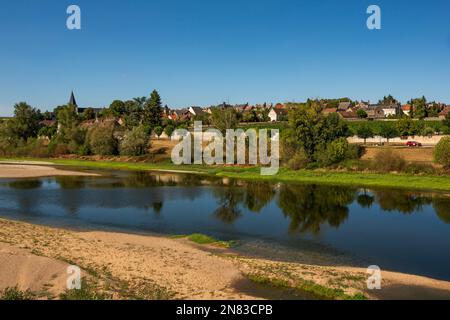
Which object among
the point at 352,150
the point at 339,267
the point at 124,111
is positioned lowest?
the point at 339,267

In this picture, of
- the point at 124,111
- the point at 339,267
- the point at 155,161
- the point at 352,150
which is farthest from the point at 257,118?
the point at 339,267

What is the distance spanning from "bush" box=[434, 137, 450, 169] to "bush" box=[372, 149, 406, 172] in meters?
4.17

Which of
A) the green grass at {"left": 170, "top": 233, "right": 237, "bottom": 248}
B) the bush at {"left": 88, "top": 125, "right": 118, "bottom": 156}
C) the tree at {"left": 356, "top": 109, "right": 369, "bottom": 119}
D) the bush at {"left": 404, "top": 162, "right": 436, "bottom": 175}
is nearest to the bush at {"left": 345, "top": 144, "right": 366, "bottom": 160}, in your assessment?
the bush at {"left": 404, "top": 162, "right": 436, "bottom": 175}

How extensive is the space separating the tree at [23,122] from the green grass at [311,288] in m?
101

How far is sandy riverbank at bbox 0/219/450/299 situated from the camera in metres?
17.4

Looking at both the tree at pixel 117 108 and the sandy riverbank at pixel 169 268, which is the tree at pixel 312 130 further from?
the tree at pixel 117 108

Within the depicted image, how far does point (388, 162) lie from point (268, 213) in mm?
27506

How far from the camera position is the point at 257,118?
12750cm

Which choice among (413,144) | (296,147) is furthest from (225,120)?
(413,144)

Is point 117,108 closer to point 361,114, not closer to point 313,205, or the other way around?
point 361,114

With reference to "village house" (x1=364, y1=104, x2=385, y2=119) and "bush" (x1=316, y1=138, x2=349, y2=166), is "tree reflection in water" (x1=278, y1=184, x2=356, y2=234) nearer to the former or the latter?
"bush" (x1=316, y1=138, x2=349, y2=166)

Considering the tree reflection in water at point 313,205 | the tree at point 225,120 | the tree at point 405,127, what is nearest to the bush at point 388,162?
the tree reflection in water at point 313,205
